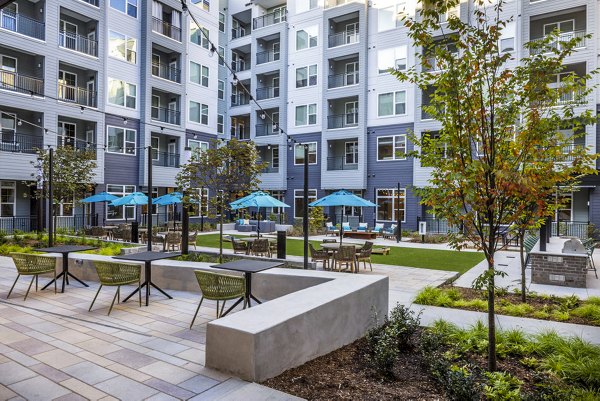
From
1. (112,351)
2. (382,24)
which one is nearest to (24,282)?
(112,351)

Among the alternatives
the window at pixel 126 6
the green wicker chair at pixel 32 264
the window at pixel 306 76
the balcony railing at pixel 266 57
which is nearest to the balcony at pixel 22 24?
the window at pixel 126 6

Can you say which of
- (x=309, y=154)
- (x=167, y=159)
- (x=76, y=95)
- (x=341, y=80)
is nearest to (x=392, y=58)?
(x=341, y=80)

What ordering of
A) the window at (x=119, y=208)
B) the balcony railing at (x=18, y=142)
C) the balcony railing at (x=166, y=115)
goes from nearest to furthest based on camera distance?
the balcony railing at (x=18, y=142), the window at (x=119, y=208), the balcony railing at (x=166, y=115)

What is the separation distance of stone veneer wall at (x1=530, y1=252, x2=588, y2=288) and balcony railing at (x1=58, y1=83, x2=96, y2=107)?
23.4 metres

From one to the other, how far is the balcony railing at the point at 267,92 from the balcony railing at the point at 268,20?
5.33 meters

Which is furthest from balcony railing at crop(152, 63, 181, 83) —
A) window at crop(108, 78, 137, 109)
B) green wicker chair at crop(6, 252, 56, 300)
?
green wicker chair at crop(6, 252, 56, 300)

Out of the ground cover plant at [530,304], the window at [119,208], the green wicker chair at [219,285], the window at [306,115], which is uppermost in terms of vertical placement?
the window at [306,115]

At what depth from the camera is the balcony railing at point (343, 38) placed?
94.8ft

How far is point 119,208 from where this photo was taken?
25.7 metres

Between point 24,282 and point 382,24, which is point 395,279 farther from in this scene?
point 382,24

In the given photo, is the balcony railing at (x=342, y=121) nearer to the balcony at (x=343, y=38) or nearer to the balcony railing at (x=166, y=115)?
the balcony at (x=343, y=38)

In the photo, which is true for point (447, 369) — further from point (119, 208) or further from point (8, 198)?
point (119, 208)

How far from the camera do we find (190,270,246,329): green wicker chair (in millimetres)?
6098

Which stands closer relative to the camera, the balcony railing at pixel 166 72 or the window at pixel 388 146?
the window at pixel 388 146
